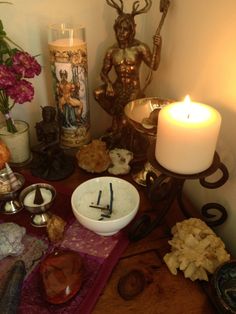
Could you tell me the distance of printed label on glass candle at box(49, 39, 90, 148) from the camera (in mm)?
760

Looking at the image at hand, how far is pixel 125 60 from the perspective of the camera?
79cm

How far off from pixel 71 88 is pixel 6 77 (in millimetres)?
184

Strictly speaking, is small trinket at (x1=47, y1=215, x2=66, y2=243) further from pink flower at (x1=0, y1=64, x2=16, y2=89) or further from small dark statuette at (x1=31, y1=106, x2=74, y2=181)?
pink flower at (x1=0, y1=64, x2=16, y2=89)

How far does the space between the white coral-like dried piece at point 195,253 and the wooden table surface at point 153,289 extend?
0.02 metres

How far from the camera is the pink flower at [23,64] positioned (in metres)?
0.69

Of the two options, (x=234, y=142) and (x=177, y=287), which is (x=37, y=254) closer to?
(x=177, y=287)

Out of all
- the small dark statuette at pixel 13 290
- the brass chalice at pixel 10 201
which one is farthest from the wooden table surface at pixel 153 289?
the brass chalice at pixel 10 201

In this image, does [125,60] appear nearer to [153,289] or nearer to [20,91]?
[20,91]

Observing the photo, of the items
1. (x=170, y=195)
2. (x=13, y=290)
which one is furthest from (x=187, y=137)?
(x=13, y=290)

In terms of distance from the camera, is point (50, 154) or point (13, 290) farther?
point (50, 154)

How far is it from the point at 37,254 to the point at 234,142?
0.46 metres

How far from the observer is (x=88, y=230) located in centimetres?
64

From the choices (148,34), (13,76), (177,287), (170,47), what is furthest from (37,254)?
(148,34)

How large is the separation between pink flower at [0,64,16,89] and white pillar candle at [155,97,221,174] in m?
0.38
